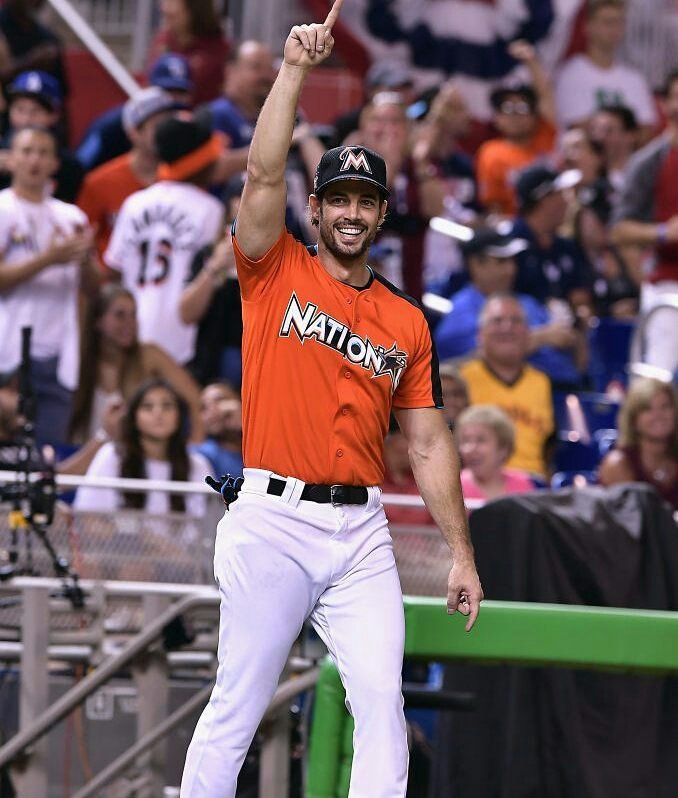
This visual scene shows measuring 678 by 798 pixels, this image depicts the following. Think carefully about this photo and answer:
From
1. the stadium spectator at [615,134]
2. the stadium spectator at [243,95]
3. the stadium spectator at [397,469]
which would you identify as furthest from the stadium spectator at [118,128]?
the stadium spectator at [615,134]

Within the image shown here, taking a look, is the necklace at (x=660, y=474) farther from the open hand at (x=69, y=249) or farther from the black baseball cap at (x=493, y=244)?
the open hand at (x=69, y=249)

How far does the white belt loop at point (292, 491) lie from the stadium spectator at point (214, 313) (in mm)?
4460

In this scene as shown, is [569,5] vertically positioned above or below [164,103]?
above

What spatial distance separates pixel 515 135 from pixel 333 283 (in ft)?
26.1

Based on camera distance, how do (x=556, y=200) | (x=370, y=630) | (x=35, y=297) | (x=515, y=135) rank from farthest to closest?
(x=515, y=135) → (x=556, y=200) → (x=35, y=297) → (x=370, y=630)

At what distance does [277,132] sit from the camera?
4395mm

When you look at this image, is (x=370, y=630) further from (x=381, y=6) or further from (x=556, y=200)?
(x=381, y=6)

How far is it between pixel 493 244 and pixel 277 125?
5.85 metres

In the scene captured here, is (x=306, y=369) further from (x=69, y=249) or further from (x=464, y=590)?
(x=69, y=249)

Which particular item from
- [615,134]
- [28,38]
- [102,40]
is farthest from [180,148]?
[615,134]

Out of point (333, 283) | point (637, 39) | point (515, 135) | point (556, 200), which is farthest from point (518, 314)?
point (637, 39)

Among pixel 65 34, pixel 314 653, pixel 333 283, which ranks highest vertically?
pixel 65 34

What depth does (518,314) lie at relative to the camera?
9.17 meters

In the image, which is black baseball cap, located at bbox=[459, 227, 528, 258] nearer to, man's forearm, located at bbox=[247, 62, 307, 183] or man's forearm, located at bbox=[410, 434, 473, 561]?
man's forearm, located at bbox=[410, 434, 473, 561]
